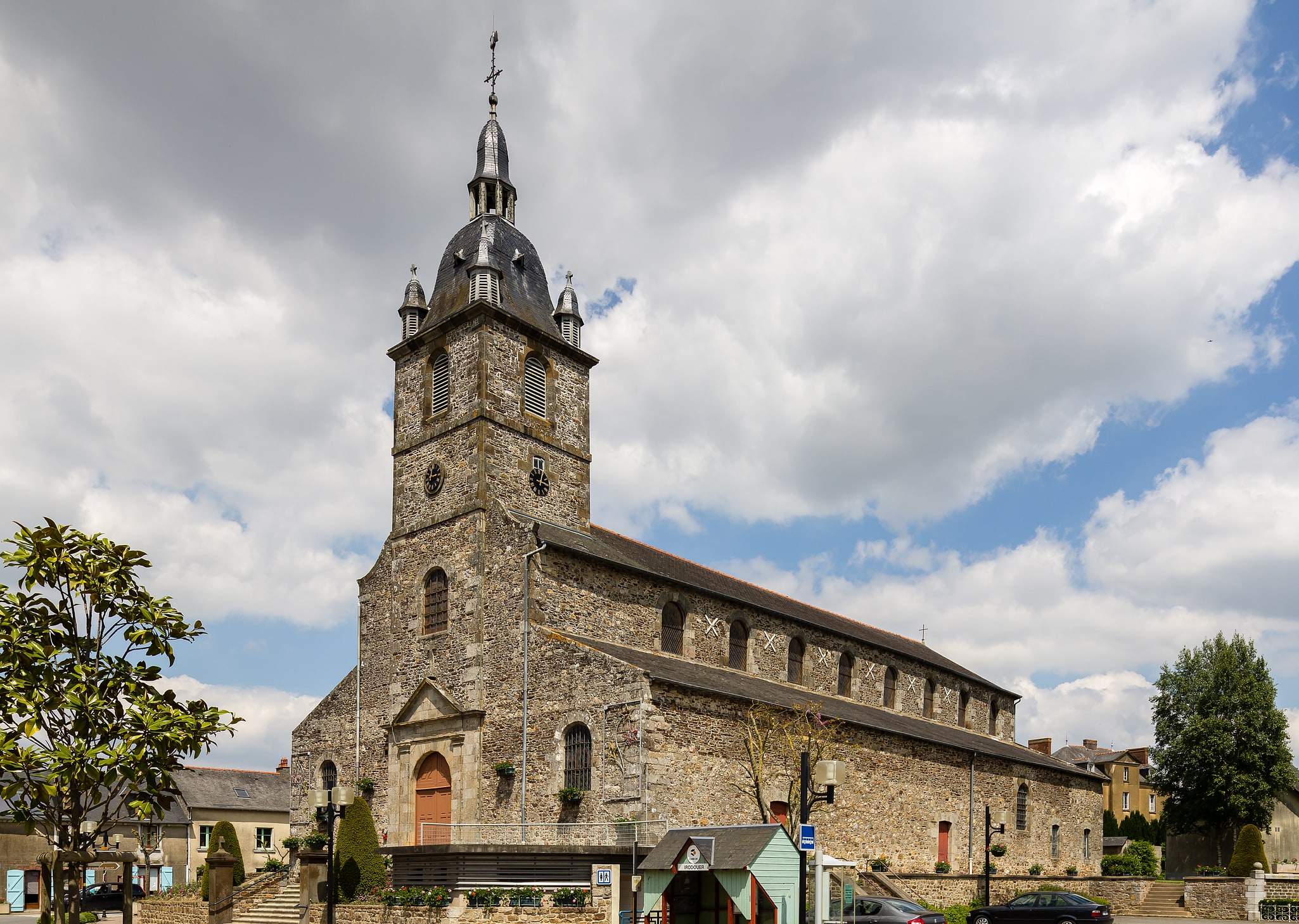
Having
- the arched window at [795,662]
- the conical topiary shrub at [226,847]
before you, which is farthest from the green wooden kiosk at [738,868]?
the arched window at [795,662]

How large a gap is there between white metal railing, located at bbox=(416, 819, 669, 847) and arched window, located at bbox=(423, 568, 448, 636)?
5.39 m

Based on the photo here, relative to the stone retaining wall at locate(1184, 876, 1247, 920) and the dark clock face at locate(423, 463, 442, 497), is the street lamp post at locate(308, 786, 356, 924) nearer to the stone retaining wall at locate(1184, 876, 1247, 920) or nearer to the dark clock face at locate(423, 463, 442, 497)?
the dark clock face at locate(423, 463, 442, 497)

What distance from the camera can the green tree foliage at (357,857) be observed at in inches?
961

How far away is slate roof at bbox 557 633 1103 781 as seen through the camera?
2631 cm

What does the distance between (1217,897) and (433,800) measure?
26.1 metres

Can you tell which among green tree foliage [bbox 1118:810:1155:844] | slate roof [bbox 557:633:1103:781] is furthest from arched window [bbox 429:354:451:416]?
Answer: green tree foliage [bbox 1118:810:1155:844]

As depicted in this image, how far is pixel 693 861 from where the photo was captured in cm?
1797

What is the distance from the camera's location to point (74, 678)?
1438cm

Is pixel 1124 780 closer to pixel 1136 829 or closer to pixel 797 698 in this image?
pixel 1136 829

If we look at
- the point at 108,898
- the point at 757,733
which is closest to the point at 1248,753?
the point at 757,733

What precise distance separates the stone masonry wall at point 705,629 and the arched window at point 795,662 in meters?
0.17

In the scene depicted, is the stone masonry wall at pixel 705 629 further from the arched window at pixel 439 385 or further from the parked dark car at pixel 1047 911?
the parked dark car at pixel 1047 911

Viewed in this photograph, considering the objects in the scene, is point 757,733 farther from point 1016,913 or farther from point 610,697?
point 1016,913

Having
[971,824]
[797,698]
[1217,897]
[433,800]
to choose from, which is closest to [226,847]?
[433,800]
